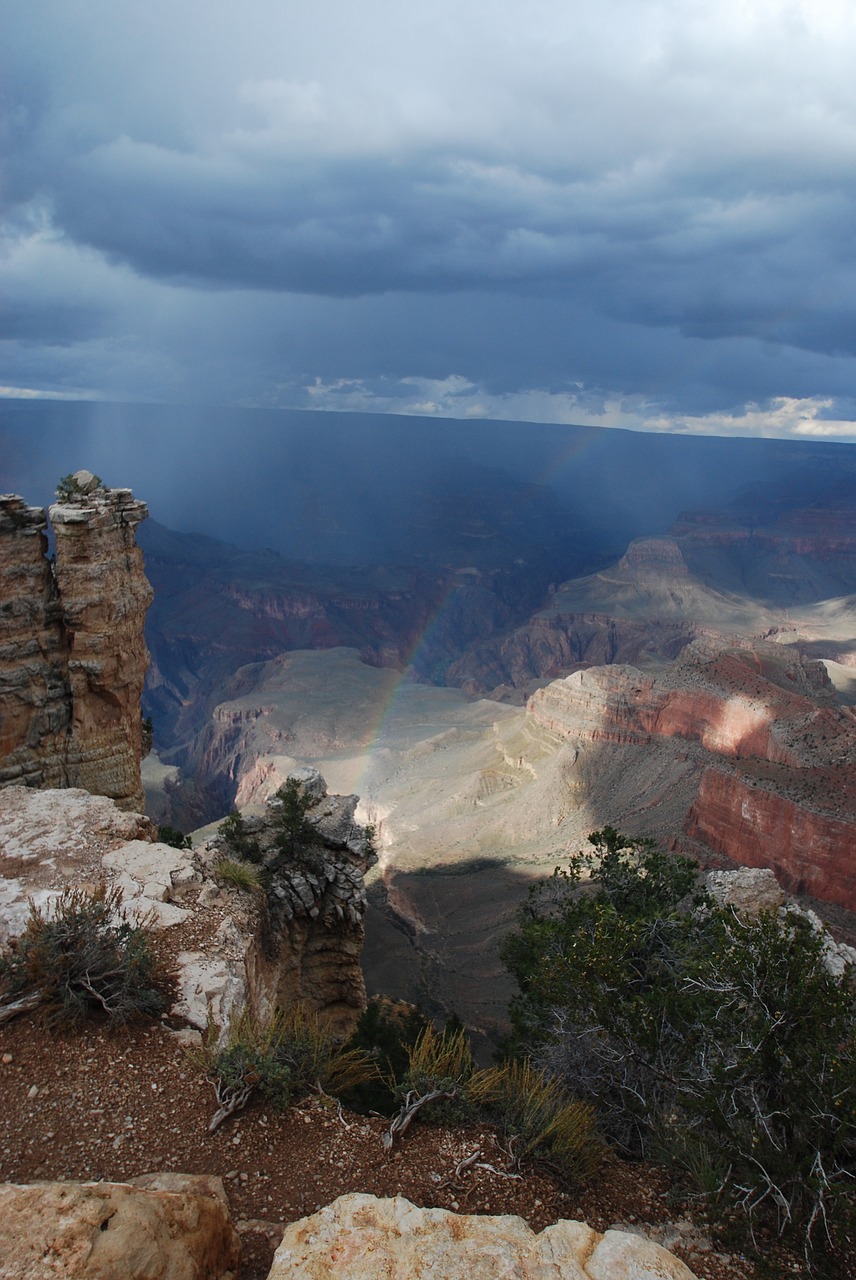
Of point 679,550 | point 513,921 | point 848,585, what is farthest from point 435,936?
point 848,585

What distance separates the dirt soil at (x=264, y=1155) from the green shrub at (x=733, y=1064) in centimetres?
55

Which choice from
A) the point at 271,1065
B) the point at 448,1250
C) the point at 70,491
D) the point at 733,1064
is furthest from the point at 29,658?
the point at 733,1064

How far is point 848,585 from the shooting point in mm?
198250

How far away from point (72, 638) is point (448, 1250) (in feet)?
67.5

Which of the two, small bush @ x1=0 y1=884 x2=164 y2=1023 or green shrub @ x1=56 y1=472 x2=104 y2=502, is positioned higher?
green shrub @ x1=56 y1=472 x2=104 y2=502

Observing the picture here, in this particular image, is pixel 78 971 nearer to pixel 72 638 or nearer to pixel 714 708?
pixel 72 638

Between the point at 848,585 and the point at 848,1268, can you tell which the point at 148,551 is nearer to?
the point at 848,585

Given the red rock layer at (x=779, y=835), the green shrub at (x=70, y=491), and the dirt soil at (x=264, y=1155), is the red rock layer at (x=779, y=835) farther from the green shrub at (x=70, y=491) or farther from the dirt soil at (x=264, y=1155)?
the green shrub at (x=70, y=491)

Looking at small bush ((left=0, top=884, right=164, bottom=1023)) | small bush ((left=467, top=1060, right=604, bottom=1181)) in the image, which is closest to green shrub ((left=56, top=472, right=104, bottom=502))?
small bush ((left=0, top=884, right=164, bottom=1023))

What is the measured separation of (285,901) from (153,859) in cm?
342

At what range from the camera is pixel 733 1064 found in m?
8.22

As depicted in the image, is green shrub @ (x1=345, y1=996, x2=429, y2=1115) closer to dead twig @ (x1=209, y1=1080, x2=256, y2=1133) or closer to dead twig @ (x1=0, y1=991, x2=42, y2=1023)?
dead twig @ (x1=209, y1=1080, x2=256, y2=1133)

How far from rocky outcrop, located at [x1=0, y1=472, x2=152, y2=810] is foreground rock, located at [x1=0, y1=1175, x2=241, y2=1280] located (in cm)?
1805

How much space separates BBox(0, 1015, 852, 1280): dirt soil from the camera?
7117 millimetres
